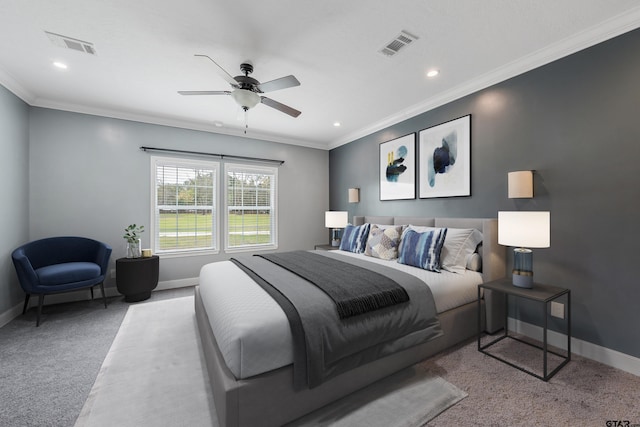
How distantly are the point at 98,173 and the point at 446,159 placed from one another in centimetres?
501

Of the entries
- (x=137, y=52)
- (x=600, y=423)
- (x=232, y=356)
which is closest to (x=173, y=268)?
(x=137, y=52)

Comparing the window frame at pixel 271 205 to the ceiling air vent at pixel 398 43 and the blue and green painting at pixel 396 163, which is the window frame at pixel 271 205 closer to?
the blue and green painting at pixel 396 163

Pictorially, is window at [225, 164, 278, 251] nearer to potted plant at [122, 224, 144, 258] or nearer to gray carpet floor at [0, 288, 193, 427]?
potted plant at [122, 224, 144, 258]

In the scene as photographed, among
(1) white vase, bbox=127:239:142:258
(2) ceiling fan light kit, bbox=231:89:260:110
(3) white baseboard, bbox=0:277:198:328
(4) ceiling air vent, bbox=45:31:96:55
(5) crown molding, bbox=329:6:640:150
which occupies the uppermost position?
(4) ceiling air vent, bbox=45:31:96:55

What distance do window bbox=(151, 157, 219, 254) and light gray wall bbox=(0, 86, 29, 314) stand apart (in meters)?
1.43

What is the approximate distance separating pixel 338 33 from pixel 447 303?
256 centimetres

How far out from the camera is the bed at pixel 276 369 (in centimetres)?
137

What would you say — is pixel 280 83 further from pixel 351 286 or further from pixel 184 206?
pixel 184 206

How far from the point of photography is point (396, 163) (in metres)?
4.15

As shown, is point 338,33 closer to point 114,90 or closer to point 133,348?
point 114,90

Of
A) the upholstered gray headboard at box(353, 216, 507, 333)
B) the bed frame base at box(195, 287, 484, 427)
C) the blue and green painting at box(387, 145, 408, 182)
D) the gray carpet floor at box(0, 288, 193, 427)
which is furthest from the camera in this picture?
the blue and green painting at box(387, 145, 408, 182)

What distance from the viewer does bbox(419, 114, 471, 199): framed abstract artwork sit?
3.17 metres

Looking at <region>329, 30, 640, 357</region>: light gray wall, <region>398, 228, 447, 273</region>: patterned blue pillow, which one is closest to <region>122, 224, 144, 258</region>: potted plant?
<region>398, 228, 447, 273</region>: patterned blue pillow

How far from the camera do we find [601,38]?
2.16 metres
